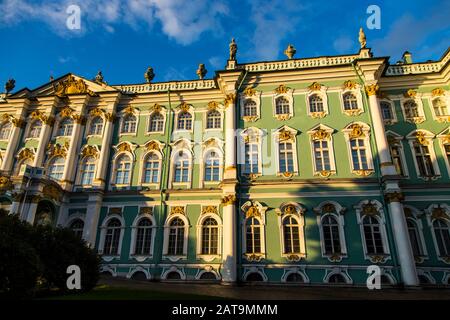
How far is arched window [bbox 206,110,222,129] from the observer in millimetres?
24781

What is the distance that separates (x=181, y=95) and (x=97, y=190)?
994 centimetres

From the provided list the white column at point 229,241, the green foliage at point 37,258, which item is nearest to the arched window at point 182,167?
the white column at point 229,241

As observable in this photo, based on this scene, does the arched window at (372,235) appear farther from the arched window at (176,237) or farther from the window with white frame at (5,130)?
the window with white frame at (5,130)

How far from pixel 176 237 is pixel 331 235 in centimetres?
1021

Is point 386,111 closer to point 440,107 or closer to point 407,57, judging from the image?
point 440,107

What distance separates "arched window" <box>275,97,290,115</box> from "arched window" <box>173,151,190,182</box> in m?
7.81

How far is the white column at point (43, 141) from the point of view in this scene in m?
25.0

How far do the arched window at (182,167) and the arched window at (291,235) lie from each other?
787 cm

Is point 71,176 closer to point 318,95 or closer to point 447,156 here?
point 318,95

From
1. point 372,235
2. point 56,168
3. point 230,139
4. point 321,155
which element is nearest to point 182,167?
point 230,139

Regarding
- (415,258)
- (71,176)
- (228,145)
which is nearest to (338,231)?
(415,258)

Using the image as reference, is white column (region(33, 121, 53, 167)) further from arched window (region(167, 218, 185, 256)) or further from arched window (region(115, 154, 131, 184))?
arched window (region(167, 218, 185, 256))

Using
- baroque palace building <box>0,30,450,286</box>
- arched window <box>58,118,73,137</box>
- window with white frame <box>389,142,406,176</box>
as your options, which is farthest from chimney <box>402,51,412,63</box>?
arched window <box>58,118,73,137</box>

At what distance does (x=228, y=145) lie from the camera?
74.8ft
